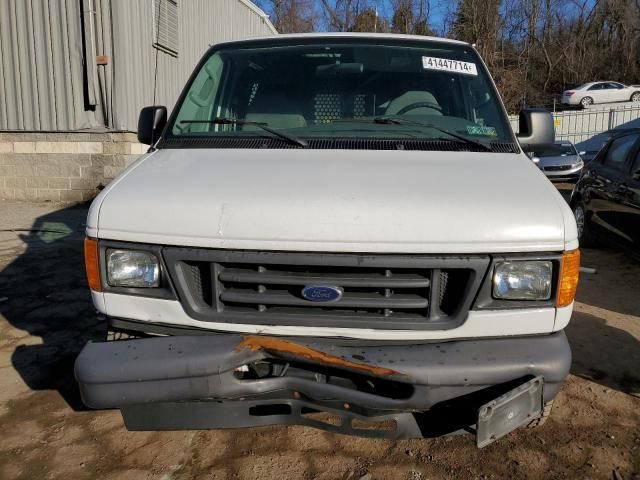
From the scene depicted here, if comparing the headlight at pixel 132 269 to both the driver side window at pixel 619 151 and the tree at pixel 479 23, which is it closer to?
→ the driver side window at pixel 619 151

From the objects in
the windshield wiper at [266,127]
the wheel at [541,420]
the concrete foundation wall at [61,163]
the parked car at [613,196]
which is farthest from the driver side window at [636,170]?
the concrete foundation wall at [61,163]

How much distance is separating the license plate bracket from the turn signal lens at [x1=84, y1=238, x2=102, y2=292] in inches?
66.9

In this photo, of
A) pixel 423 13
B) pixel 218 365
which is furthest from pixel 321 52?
pixel 423 13

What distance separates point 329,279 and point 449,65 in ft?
6.72

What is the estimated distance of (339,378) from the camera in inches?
88.3

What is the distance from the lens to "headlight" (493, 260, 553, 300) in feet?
7.34

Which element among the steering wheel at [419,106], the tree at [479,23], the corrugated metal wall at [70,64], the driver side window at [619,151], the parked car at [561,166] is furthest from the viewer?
the tree at [479,23]

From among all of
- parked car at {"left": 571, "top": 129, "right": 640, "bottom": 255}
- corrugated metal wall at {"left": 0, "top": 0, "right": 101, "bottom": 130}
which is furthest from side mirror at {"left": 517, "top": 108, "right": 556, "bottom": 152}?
corrugated metal wall at {"left": 0, "top": 0, "right": 101, "bottom": 130}

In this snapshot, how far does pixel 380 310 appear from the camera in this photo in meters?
2.32

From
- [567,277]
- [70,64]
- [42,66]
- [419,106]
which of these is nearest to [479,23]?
[70,64]

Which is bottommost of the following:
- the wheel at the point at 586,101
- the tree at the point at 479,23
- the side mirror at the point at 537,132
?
the side mirror at the point at 537,132

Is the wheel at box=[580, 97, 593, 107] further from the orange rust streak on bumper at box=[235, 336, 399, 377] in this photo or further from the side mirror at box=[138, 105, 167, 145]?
the orange rust streak on bumper at box=[235, 336, 399, 377]

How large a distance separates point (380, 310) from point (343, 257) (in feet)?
1.03

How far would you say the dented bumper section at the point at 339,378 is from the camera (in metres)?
2.14
